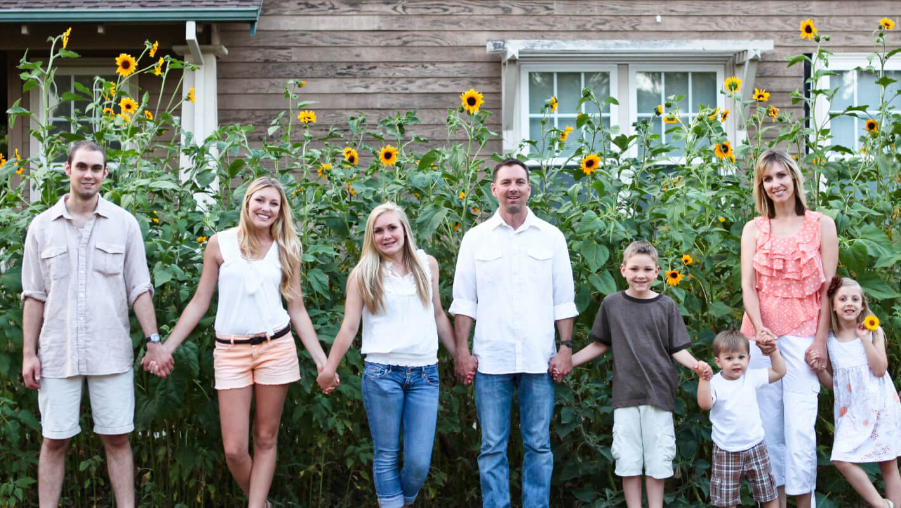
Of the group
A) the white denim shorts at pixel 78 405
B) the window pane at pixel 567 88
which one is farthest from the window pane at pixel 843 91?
the white denim shorts at pixel 78 405

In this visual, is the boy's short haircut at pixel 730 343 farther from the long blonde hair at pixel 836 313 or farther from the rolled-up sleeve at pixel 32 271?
the rolled-up sleeve at pixel 32 271

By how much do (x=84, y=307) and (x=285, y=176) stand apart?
3.43ft

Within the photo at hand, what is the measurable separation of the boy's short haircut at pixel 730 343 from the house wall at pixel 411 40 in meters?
4.32

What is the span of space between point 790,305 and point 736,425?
0.54m

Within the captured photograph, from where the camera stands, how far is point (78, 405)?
3.37 meters

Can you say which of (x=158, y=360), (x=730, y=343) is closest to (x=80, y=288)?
(x=158, y=360)

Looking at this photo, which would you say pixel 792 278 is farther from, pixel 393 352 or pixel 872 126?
pixel 393 352

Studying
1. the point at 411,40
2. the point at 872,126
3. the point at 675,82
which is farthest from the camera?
the point at 675,82

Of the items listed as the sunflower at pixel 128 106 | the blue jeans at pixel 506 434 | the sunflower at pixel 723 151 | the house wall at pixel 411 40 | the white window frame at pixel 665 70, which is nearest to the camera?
the blue jeans at pixel 506 434

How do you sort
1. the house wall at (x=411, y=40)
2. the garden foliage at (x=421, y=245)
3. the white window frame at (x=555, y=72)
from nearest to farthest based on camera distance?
the garden foliage at (x=421, y=245)
the house wall at (x=411, y=40)
the white window frame at (x=555, y=72)

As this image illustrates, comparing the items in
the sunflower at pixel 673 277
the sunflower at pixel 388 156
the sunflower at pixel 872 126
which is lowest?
the sunflower at pixel 673 277

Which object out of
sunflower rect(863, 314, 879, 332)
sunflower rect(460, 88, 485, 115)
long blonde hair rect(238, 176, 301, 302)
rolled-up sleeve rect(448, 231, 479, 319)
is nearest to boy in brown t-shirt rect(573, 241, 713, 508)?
rolled-up sleeve rect(448, 231, 479, 319)

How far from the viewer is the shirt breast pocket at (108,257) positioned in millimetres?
3359

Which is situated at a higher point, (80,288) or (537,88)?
(537,88)
